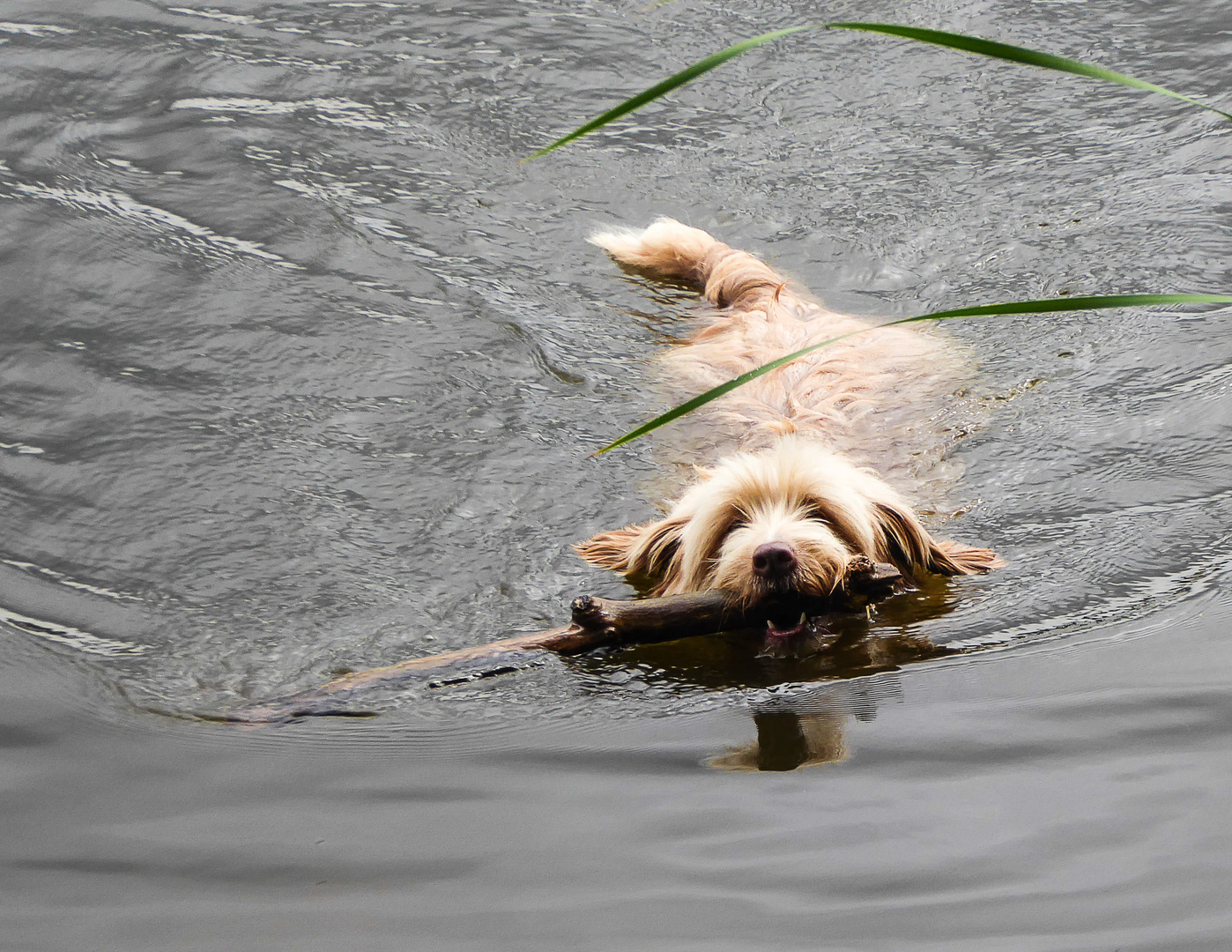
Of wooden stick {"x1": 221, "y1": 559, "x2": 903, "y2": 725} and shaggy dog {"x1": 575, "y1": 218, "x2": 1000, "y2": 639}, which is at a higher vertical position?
shaggy dog {"x1": 575, "y1": 218, "x2": 1000, "y2": 639}

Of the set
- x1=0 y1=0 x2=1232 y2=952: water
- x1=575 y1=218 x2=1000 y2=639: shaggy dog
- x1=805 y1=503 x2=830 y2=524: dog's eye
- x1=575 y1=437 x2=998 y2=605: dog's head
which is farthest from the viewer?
x1=805 y1=503 x2=830 y2=524: dog's eye

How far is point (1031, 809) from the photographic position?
3189 millimetres

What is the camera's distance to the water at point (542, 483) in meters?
3.02

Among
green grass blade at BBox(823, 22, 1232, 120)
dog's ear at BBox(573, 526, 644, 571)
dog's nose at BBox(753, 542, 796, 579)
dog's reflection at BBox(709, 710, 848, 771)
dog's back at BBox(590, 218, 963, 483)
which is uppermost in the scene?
dog's back at BBox(590, 218, 963, 483)

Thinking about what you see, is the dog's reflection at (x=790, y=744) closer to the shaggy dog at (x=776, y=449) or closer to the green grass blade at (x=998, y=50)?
the shaggy dog at (x=776, y=449)

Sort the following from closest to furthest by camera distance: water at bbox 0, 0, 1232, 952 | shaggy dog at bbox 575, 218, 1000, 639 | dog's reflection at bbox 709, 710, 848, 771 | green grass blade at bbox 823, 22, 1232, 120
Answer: green grass blade at bbox 823, 22, 1232, 120 < water at bbox 0, 0, 1232, 952 < dog's reflection at bbox 709, 710, 848, 771 < shaggy dog at bbox 575, 218, 1000, 639

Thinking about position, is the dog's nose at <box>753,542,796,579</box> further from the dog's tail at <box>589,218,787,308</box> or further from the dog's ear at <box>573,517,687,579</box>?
the dog's tail at <box>589,218,787,308</box>

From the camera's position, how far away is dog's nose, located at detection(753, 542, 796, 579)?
3812 millimetres

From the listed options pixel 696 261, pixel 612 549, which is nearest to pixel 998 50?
pixel 612 549

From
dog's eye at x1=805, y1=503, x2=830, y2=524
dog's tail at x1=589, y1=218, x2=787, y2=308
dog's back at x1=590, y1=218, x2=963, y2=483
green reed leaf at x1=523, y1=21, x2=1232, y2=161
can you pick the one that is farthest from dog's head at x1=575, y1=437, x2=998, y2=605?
green reed leaf at x1=523, y1=21, x2=1232, y2=161

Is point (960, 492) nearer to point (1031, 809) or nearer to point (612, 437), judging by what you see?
point (612, 437)

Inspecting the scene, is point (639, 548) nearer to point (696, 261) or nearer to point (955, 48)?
point (696, 261)

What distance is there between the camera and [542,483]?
5133mm

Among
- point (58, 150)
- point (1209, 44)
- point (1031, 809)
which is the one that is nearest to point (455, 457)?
point (1031, 809)
